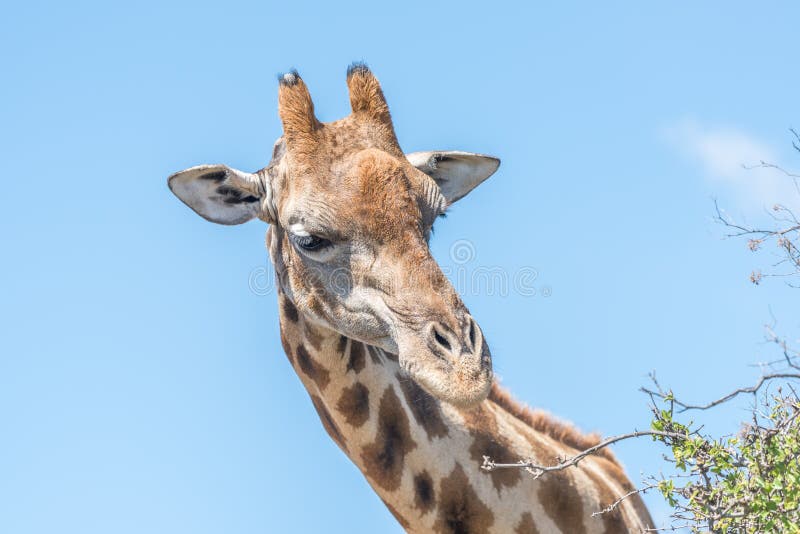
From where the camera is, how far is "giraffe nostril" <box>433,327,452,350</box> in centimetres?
617

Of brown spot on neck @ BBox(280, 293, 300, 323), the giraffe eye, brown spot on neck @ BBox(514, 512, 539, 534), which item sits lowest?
brown spot on neck @ BBox(514, 512, 539, 534)

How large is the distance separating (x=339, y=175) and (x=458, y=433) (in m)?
1.88

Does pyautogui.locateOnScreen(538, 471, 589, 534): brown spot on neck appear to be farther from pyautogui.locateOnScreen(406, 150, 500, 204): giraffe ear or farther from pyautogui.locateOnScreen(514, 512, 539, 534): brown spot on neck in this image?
pyautogui.locateOnScreen(406, 150, 500, 204): giraffe ear

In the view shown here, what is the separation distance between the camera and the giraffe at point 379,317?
21.7ft

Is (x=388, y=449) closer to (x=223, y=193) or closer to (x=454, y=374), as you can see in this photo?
(x=454, y=374)

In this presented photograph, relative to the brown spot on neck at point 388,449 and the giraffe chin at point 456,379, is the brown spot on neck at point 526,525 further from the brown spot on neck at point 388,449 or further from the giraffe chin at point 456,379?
the giraffe chin at point 456,379

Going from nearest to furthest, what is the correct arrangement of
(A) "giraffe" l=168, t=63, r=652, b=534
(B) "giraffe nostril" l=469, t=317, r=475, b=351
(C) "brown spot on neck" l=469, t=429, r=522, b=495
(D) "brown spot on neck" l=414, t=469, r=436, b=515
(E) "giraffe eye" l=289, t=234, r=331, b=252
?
1. (B) "giraffe nostril" l=469, t=317, r=475, b=351
2. (A) "giraffe" l=168, t=63, r=652, b=534
3. (E) "giraffe eye" l=289, t=234, r=331, b=252
4. (D) "brown spot on neck" l=414, t=469, r=436, b=515
5. (C) "brown spot on neck" l=469, t=429, r=522, b=495

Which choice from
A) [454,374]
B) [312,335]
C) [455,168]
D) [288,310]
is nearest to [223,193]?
[288,310]

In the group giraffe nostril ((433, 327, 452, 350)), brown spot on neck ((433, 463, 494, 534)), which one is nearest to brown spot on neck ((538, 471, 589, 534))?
brown spot on neck ((433, 463, 494, 534))

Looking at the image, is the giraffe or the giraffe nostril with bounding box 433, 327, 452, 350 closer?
the giraffe nostril with bounding box 433, 327, 452, 350

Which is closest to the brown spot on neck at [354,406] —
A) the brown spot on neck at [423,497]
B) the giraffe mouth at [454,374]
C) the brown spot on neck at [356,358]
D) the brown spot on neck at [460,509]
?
the brown spot on neck at [356,358]

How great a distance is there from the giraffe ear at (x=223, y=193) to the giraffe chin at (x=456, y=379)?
1.92 metres

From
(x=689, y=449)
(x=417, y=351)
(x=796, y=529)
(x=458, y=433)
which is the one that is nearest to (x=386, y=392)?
(x=458, y=433)

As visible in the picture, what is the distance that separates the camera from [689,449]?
17.3ft
